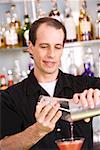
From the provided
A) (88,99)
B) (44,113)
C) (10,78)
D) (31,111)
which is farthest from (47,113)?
(10,78)

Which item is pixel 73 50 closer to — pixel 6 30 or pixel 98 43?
pixel 98 43

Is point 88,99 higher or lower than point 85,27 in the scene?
lower

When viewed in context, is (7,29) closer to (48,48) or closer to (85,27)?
(85,27)

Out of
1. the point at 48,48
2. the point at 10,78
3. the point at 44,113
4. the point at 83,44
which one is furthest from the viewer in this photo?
the point at 83,44

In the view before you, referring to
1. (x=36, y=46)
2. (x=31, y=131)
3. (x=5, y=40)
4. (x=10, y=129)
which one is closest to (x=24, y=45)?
(x=5, y=40)

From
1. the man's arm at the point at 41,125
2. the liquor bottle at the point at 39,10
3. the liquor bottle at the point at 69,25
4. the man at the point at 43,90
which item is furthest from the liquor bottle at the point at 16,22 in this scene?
the man's arm at the point at 41,125

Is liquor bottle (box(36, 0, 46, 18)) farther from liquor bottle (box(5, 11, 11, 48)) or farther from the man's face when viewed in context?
the man's face

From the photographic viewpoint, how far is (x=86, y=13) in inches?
95.9

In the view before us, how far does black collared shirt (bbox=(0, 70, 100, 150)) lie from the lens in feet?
5.04

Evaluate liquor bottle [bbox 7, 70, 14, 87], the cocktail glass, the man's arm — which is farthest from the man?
liquor bottle [bbox 7, 70, 14, 87]

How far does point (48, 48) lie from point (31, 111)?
272 mm

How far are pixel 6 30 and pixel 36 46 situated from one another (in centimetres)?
77

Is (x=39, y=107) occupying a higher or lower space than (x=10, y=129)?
higher

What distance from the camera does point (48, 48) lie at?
5.11 ft
